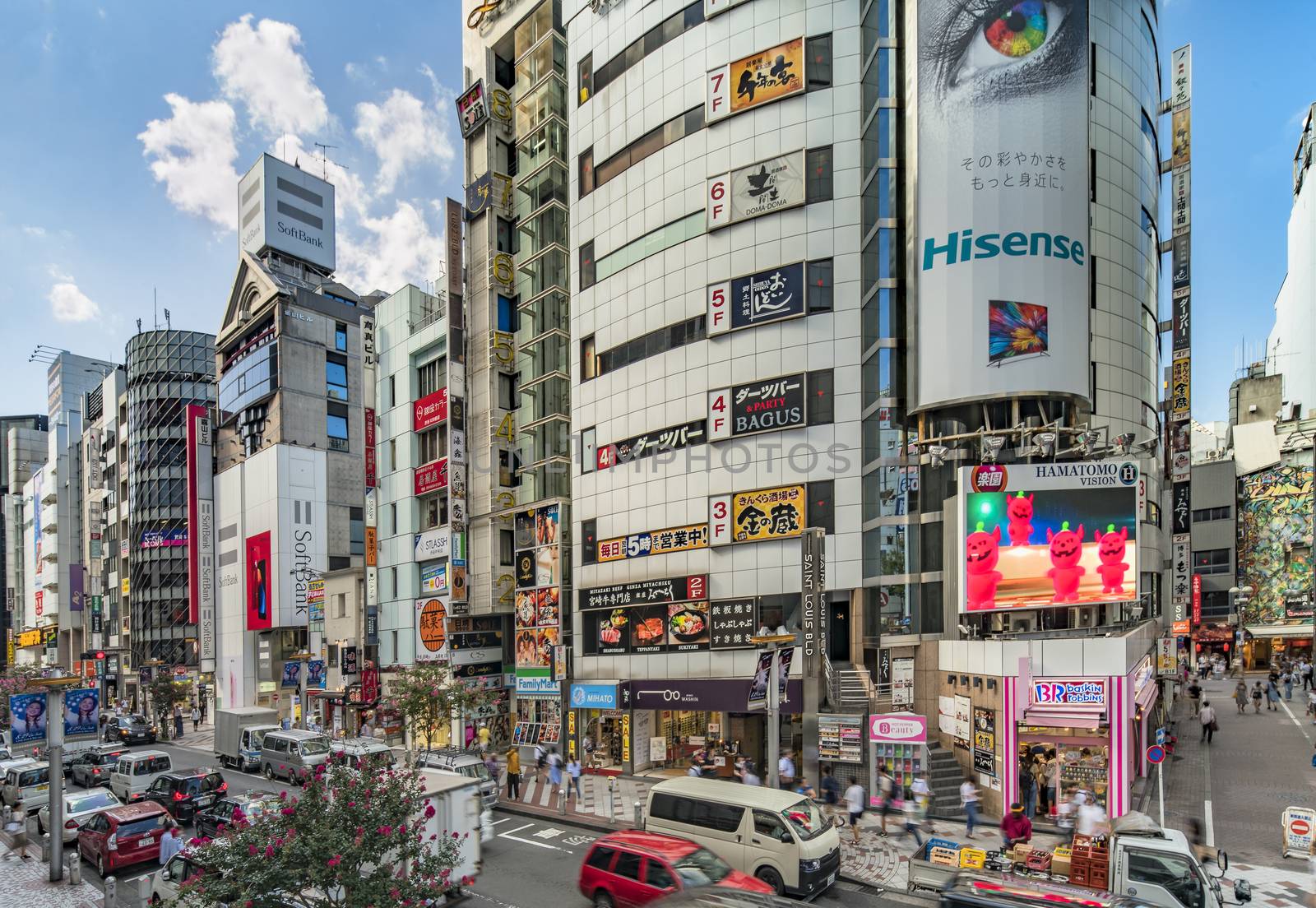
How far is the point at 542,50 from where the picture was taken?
43.3 meters

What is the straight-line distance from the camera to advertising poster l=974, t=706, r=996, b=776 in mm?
23500

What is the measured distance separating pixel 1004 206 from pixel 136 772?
124 ft

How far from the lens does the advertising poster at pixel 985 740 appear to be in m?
23.5

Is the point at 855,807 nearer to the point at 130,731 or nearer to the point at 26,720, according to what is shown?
the point at 26,720

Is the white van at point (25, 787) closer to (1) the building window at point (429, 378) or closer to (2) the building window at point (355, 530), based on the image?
(1) the building window at point (429, 378)

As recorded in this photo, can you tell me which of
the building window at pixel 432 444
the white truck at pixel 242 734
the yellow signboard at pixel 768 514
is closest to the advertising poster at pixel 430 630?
the white truck at pixel 242 734

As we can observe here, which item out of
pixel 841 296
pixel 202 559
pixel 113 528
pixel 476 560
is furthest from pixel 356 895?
pixel 113 528

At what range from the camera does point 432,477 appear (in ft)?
151

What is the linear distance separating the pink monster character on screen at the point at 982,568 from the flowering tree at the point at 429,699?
21822 millimetres

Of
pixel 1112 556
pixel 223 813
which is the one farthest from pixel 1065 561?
pixel 223 813

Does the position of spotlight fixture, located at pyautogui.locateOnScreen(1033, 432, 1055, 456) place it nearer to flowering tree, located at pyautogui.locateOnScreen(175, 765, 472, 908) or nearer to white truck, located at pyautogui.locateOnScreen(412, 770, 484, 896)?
white truck, located at pyautogui.locateOnScreen(412, 770, 484, 896)

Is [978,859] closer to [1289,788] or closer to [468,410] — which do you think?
[1289,788]

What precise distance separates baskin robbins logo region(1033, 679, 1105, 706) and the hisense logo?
46.2 feet

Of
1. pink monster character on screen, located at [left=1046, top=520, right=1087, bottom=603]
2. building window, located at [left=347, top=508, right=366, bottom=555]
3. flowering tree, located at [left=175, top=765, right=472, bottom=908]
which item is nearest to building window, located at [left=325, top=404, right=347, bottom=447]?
building window, located at [left=347, top=508, right=366, bottom=555]
